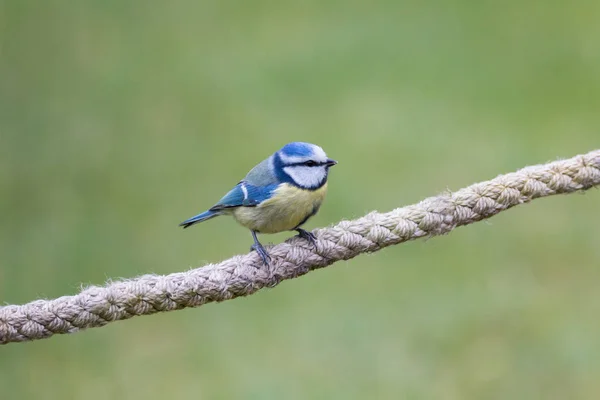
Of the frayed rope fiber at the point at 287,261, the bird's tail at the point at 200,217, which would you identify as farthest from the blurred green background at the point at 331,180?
the frayed rope fiber at the point at 287,261

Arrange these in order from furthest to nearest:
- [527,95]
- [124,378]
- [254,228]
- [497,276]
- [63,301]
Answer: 1. [527,95]
2. [497,276]
3. [124,378]
4. [254,228]
5. [63,301]

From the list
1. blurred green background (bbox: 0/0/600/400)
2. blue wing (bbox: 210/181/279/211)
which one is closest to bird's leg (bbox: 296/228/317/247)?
blue wing (bbox: 210/181/279/211)

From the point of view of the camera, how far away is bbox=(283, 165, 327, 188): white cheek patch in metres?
1.11

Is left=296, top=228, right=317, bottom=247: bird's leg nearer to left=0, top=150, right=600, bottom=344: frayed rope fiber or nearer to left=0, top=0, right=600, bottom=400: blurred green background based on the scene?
left=0, top=150, right=600, bottom=344: frayed rope fiber

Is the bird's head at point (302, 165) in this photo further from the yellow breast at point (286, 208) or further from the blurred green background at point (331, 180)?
the blurred green background at point (331, 180)

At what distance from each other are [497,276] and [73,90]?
4.82 feet

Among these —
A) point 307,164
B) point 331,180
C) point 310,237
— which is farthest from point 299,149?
point 331,180

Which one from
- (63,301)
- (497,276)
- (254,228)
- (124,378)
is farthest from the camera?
(497,276)

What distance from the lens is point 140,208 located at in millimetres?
2195

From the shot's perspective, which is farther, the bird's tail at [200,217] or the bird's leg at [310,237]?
the bird's tail at [200,217]

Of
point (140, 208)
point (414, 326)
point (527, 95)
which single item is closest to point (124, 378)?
point (140, 208)

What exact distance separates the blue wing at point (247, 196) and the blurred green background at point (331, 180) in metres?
0.79

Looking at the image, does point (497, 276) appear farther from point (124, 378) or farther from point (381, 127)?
point (124, 378)

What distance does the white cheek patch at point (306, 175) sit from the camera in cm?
111
